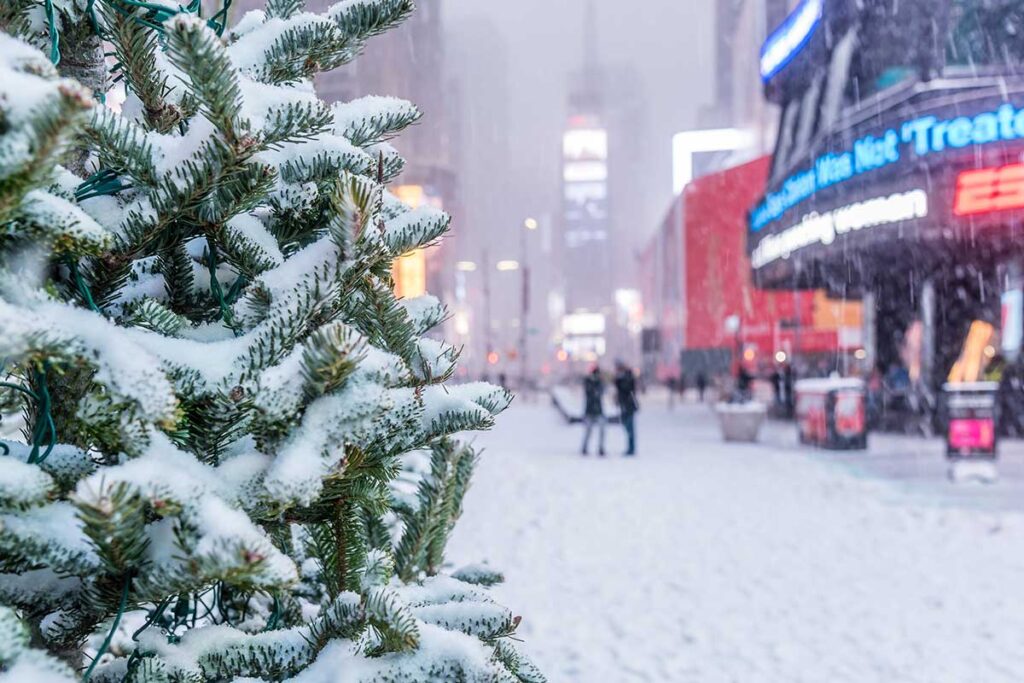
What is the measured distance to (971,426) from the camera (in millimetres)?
11242

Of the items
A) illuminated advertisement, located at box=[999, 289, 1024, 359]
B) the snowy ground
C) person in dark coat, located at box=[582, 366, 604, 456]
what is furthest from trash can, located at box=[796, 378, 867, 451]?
illuminated advertisement, located at box=[999, 289, 1024, 359]

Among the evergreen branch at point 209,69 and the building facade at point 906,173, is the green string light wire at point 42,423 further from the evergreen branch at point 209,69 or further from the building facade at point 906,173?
the building facade at point 906,173

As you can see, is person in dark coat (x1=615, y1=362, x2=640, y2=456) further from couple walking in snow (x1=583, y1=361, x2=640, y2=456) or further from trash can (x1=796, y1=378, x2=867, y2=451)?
trash can (x1=796, y1=378, x2=867, y2=451)

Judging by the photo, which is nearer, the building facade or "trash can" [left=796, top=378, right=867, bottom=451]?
"trash can" [left=796, top=378, right=867, bottom=451]

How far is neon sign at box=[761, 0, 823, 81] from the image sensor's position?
20.9 meters

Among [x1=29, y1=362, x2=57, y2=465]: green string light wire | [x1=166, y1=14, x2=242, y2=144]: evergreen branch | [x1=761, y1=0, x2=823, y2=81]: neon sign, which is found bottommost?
[x1=29, y1=362, x2=57, y2=465]: green string light wire

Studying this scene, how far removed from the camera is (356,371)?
1.10 meters

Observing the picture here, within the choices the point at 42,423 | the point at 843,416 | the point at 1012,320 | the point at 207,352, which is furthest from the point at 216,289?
the point at 1012,320

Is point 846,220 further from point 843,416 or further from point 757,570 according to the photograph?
point 757,570

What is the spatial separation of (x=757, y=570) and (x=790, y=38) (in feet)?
65.3

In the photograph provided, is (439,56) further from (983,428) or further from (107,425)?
(107,425)

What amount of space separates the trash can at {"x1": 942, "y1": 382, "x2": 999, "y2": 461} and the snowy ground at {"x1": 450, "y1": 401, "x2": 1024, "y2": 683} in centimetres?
49

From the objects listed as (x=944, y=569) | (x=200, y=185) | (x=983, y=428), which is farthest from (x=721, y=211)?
(x=200, y=185)

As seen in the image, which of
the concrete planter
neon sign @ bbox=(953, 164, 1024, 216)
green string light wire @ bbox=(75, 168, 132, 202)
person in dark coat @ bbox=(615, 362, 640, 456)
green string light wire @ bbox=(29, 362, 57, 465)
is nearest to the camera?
green string light wire @ bbox=(29, 362, 57, 465)
